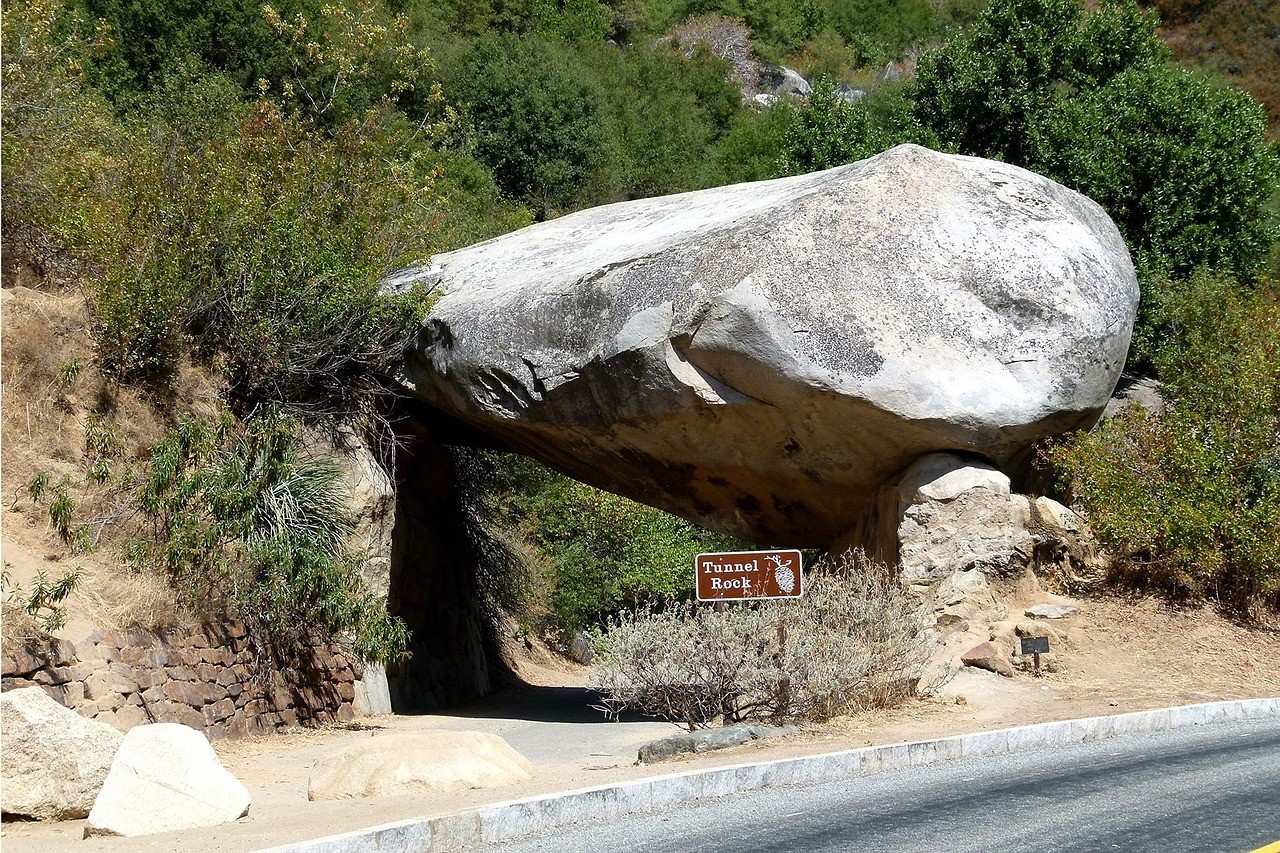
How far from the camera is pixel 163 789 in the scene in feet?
24.3

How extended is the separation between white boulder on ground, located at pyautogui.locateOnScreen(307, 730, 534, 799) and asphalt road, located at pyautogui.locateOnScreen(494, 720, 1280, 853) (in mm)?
1285

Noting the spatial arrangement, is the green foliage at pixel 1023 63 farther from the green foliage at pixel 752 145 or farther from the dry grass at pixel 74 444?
the dry grass at pixel 74 444

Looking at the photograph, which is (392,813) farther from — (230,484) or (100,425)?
(100,425)

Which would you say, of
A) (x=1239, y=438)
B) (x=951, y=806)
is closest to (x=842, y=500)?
(x=1239, y=438)

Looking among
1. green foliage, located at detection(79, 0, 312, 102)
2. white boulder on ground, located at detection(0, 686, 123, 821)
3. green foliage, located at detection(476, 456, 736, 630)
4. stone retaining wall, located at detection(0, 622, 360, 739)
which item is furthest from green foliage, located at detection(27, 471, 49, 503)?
green foliage, located at detection(79, 0, 312, 102)

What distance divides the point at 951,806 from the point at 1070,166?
17674mm

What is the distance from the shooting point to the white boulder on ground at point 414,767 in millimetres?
8148

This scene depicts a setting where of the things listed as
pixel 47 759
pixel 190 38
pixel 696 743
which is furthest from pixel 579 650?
pixel 47 759

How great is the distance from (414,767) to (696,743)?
211 cm

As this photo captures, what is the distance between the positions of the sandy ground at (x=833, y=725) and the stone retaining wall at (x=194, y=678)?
330mm

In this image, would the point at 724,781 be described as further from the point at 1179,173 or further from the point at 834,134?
the point at 834,134

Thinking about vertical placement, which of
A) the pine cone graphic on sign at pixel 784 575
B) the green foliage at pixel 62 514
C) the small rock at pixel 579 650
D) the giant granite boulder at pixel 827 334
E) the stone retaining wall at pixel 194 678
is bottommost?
the small rock at pixel 579 650

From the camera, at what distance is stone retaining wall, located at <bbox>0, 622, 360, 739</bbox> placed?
33.1 ft

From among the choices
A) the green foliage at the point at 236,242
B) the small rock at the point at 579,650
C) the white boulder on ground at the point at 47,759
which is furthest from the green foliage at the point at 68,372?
the small rock at the point at 579,650
